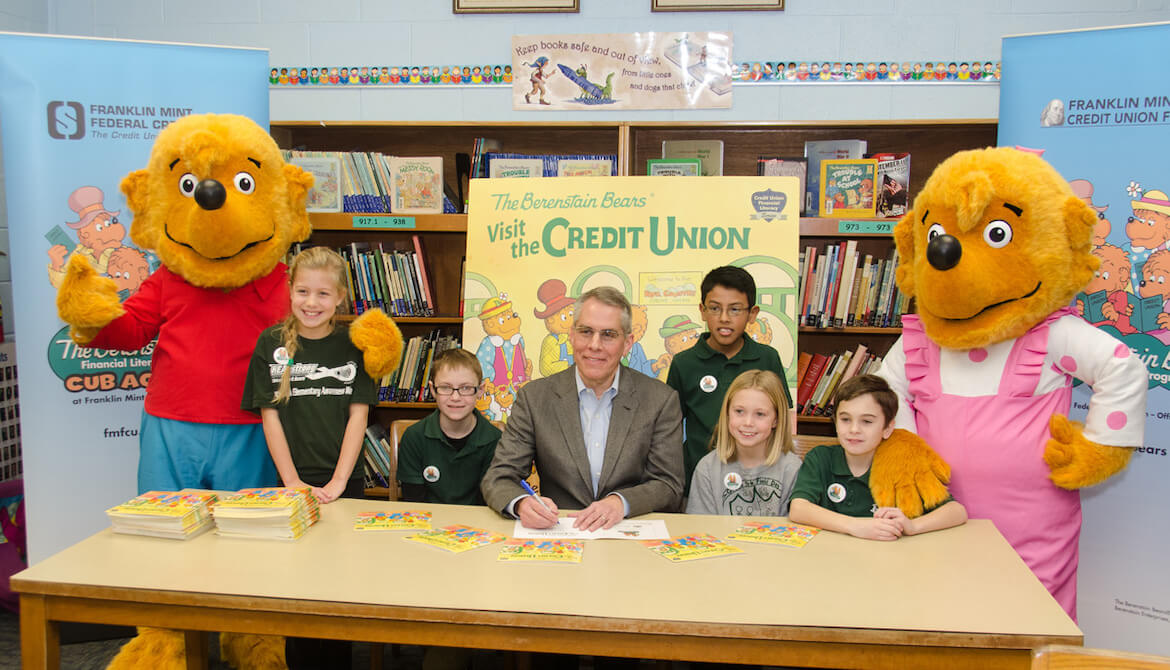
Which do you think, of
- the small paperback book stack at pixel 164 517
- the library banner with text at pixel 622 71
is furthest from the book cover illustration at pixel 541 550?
the library banner with text at pixel 622 71

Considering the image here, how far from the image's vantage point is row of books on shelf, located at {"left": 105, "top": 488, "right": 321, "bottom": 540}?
1.84 meters

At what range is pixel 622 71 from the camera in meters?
3.84

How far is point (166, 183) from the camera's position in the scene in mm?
2463

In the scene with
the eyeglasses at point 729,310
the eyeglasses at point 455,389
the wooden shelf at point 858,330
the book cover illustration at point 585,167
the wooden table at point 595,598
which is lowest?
the wooden table at point 595,598

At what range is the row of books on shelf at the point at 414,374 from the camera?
3744 mm

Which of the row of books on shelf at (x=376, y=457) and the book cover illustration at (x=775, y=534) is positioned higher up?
the book cover illustration at (x=775, y=534)

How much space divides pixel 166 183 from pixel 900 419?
2260 mm

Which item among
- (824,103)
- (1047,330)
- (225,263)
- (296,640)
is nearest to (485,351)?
(225,263)

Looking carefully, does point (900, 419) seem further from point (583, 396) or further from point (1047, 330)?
point (583, 396)

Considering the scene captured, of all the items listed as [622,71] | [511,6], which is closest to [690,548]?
[622,71]

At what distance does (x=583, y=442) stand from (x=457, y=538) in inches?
20.6

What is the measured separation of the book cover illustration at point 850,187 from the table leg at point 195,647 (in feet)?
8.95

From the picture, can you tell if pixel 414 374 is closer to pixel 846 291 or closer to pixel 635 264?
pixel 635 264

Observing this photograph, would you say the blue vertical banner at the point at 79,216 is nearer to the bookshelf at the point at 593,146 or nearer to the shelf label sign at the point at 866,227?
the bookshelf at the point at 593,146
